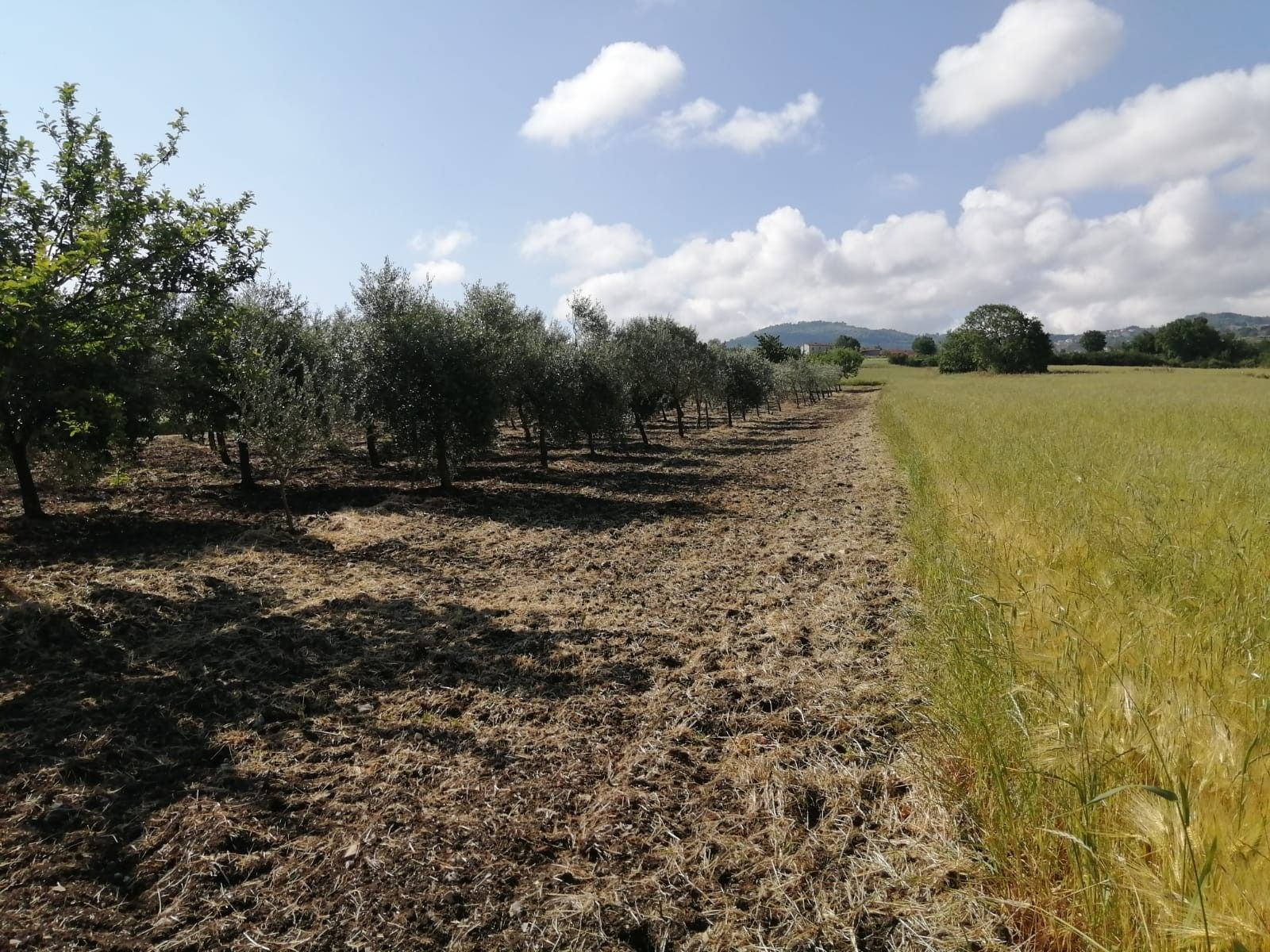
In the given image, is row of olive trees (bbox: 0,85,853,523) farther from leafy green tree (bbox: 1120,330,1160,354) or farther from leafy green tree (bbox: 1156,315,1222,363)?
leafy green tree (bbox: 1120,330,1160,354)

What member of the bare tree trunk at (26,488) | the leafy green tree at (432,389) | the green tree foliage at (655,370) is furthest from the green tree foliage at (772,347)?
the bare tree trunk at (26,488)

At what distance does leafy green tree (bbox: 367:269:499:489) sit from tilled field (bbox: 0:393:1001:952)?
22.5 feet

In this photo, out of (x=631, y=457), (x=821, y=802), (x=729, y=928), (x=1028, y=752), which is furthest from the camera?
(x=631, y=457)

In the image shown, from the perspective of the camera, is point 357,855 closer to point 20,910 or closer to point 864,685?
point 20,910

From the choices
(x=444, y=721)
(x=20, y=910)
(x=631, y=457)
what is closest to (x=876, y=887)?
(x=444, y=721)

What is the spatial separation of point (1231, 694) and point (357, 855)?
4.67m

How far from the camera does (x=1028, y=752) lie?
9.20ft

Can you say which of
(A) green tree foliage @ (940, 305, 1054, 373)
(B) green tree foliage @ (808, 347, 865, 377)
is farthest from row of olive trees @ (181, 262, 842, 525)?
(B) green tree foliage @ (808, 347, 865, 377)

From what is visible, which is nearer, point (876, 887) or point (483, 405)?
point (876, 887)

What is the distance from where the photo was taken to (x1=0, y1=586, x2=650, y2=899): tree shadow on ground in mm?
4219

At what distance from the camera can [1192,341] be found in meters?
122

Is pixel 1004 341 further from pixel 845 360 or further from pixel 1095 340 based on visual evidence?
pixel 1095 340

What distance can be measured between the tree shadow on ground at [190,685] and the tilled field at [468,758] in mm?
32

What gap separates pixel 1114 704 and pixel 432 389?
16.6 metres
